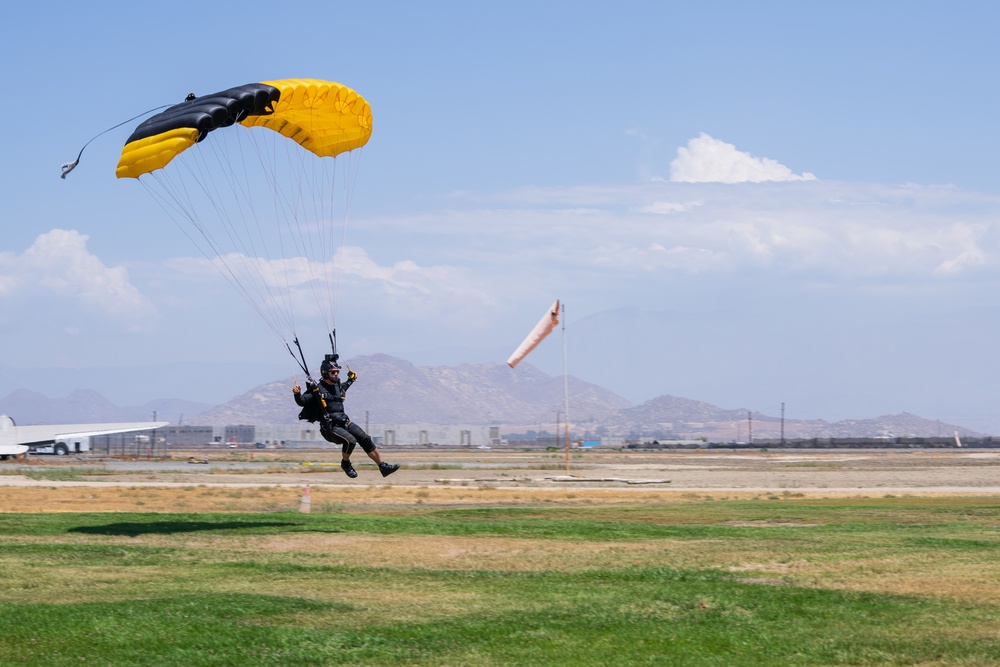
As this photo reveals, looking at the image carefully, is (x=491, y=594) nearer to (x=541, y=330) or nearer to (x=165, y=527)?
(x=165, y=527)

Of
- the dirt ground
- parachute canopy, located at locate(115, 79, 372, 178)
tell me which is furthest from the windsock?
parachute canopy, located at locate(115, 79, 372, 178)

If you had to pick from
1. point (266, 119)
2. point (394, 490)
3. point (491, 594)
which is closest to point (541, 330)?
point (394, 490)

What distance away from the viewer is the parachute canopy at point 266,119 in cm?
2133

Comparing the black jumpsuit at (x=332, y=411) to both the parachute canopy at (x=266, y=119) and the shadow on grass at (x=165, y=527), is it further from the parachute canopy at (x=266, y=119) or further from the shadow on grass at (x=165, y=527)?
the parachute canopy at (x=266, y=119)

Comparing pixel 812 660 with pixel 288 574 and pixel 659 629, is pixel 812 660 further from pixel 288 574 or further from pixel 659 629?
pixel 288 574

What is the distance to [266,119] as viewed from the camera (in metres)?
24.6

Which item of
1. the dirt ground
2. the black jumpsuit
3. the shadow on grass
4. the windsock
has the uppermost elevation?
the windsock

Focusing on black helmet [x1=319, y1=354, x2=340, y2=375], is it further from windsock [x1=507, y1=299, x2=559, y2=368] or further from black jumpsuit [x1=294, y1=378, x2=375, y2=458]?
windsock [x1=507, y1=299, x2=559, y2=368]

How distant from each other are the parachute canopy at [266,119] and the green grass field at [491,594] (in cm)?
761

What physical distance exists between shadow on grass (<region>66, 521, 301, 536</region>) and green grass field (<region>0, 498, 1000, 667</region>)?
0.21ft

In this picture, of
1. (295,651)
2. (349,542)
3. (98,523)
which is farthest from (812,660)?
(98,523)

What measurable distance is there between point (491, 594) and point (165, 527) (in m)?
11.4

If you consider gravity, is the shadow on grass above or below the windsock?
below

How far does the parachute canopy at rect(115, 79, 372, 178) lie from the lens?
21.3m
